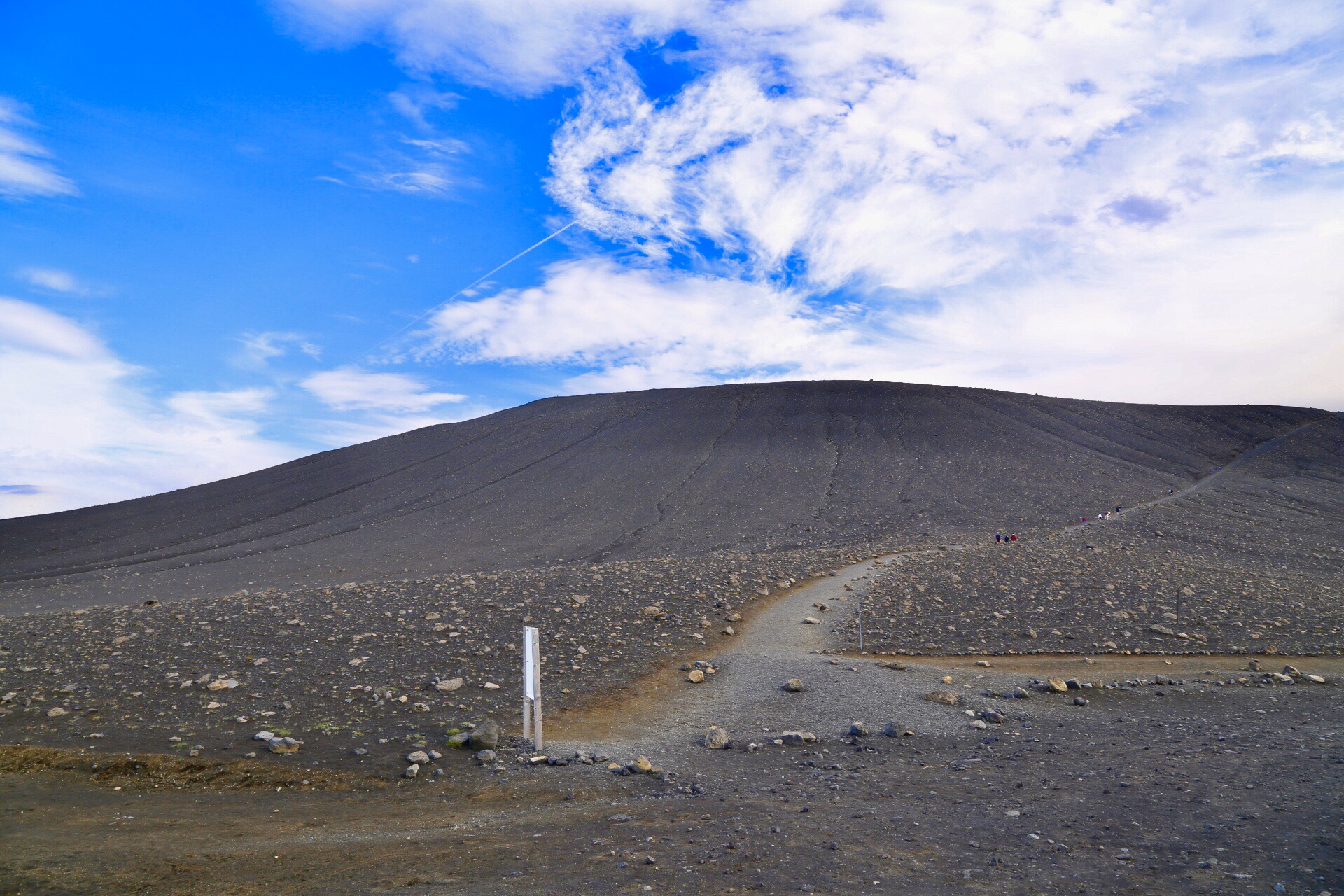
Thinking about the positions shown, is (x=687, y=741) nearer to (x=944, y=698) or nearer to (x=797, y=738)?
(x=797, y=738)

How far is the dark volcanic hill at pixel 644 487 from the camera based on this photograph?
35.3 m

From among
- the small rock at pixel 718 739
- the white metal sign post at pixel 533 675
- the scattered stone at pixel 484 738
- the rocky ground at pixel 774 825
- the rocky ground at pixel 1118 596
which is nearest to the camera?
the rocky ground at pixel 774 825

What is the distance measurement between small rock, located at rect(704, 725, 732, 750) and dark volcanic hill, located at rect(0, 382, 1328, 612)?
23085 millimetres

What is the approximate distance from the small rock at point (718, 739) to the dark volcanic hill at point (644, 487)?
2308 cm

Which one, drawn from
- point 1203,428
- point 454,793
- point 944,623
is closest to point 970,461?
point 1203,428

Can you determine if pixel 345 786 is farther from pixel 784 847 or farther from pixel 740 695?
pixel 740 695

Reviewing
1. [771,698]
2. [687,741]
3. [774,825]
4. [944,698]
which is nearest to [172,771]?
[687,741]

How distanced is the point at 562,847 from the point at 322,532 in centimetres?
4132

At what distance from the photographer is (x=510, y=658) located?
12.4 meters

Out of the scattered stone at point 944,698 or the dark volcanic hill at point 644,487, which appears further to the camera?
the dark volcanic hill at point 644,487

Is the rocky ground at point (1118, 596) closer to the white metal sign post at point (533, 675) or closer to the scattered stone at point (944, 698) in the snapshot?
the scattered stone at point (944, 698)

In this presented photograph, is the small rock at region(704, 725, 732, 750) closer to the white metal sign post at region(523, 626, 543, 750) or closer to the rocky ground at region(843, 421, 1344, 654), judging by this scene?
the white metal sign post at region(523, 626, 543, 750)

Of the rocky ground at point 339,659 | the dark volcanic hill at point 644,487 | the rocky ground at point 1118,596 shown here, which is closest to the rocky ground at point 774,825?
the rocky ground at point 339,659

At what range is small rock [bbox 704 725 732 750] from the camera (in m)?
9.19
